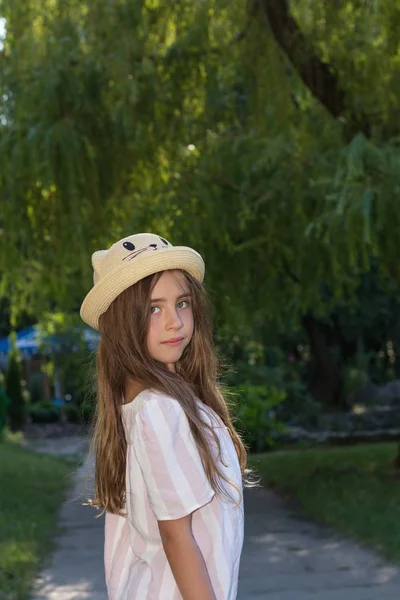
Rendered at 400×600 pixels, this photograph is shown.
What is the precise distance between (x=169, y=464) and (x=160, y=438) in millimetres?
61

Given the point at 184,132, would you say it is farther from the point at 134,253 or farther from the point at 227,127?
the point at 134,253

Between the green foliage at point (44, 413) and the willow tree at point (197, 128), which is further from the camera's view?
the green foliage at point (44, 413)

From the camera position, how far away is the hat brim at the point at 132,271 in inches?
94.0

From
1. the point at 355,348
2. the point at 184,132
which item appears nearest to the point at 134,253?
the point at 184,132

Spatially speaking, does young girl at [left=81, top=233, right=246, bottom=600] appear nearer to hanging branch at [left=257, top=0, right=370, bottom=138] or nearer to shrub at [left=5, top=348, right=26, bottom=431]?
hanging branch at [left=257, top=0, right=370, bottom=138]

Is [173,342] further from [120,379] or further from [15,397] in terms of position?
[15,397]

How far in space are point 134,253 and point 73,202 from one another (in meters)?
6.53

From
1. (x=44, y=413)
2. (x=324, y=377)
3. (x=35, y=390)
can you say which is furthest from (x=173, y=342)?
(x=35, y=390)

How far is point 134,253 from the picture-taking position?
2443 mm

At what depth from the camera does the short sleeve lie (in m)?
2.17

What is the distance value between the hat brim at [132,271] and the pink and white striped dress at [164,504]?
279 millimetres

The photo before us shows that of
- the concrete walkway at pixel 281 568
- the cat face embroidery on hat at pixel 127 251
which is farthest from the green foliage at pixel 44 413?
the cat face embroidery on hat at pixel 127 251

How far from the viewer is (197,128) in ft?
32.6

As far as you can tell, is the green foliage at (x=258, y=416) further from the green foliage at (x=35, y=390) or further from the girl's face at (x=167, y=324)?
the girl's face at (x=167, y=324)
